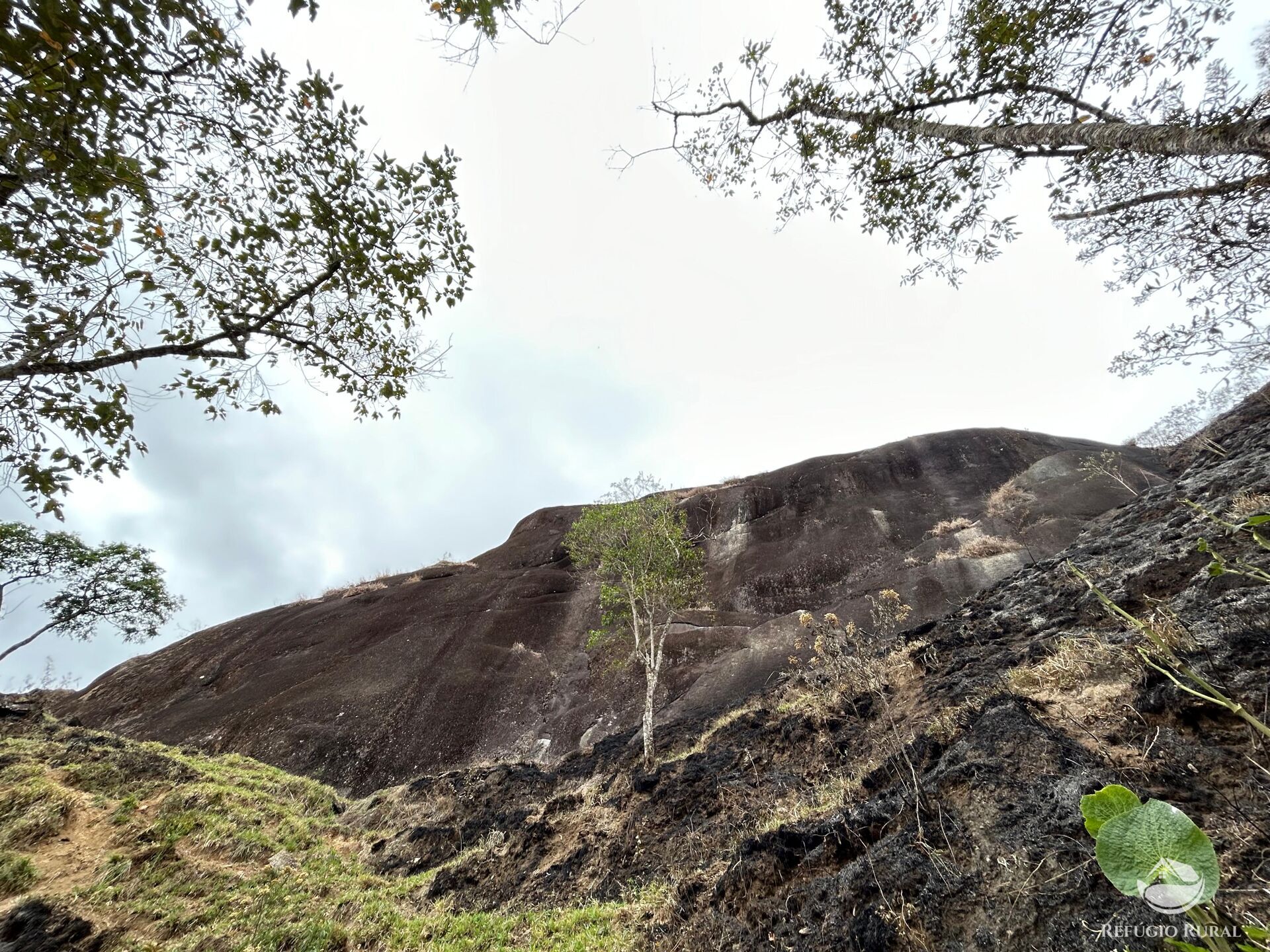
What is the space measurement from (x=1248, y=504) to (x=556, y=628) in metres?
22.8

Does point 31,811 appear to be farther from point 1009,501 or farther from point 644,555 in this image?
point 1009,501

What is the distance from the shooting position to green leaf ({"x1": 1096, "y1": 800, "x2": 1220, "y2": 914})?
0.78 m

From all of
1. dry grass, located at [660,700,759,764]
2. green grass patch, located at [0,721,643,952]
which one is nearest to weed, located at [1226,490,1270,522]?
green grass patch, located at [0,721,643,952]

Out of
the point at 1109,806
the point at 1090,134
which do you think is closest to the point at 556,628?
the point at 1090,134

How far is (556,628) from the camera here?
81.3ft

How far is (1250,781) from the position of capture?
269 cm

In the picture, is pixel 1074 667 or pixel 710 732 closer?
pixel 1074 667

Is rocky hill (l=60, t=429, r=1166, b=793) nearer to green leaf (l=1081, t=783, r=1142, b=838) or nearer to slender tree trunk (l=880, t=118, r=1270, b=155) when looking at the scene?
slender tree trunk (l=880, t=118, r=1270, b=155)

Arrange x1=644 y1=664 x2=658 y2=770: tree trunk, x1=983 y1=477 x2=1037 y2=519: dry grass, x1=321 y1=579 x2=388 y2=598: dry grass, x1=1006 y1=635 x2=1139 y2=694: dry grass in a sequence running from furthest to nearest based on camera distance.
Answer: x1=321 y1=579 x2=388 y2=598: dry grass
x1=983 y1=477 x2=1037 y2=519: dry grass
x1=644 y1=664 x2=658 y2=770: tree trunk
x1=1006 y1=635 x2=1139 y2=694: dry grass

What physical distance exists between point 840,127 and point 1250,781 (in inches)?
398

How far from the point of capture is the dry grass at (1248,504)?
561 centimetres

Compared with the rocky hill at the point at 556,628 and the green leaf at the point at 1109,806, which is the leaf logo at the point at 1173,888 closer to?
the green leaf at the point at 1109,806

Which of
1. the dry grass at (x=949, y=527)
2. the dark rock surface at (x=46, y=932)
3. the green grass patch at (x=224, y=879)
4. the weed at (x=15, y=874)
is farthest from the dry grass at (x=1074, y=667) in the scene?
the dry grass at (x=949, y=527)

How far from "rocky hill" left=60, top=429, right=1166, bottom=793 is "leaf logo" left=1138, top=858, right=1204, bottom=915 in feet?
49.1
